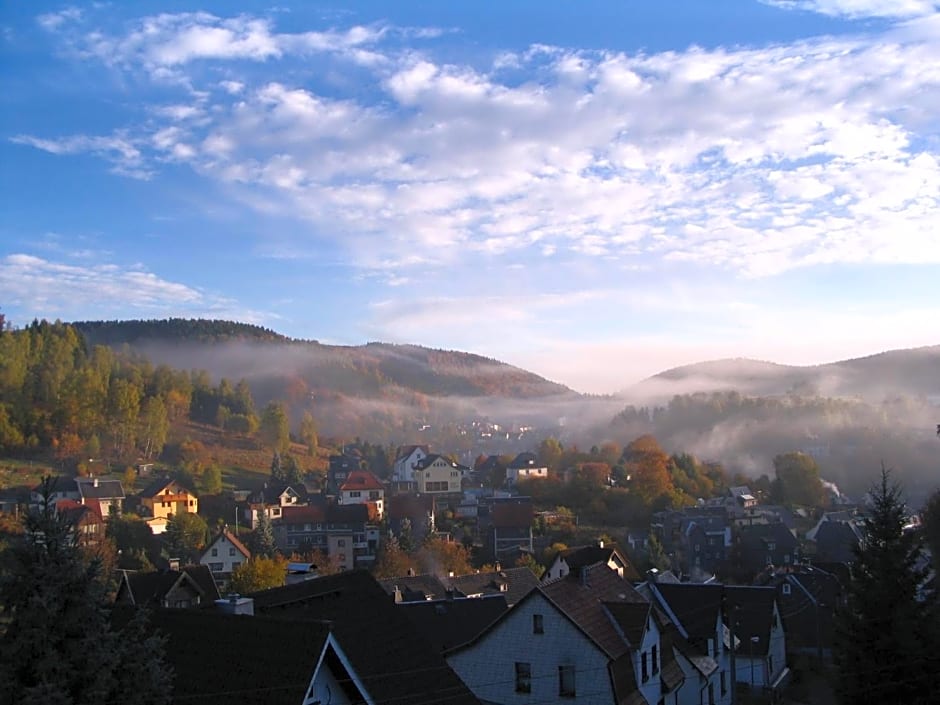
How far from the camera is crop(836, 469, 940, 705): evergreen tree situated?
1605cm

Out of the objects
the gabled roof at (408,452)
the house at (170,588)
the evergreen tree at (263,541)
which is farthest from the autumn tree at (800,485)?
the house at (170,588)

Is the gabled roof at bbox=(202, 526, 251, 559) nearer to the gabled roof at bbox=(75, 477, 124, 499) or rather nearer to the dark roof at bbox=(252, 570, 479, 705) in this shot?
the gabled roof at bbox=(75, 477, 124, 499)

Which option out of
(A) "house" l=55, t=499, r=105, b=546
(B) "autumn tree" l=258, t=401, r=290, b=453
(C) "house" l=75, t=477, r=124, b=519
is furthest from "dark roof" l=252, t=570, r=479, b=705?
(B) "autumn tree" l=258, t=401, r=290, b=453

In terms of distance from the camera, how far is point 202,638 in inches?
459

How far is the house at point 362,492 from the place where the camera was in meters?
71.2

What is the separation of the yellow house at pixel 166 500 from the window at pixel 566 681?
49717 mm

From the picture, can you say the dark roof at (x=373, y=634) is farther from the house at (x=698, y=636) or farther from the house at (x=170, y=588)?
the house at (x=170, y=588)

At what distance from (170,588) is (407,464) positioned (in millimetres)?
57047

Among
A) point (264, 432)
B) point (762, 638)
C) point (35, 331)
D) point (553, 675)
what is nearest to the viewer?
point (553, 675)

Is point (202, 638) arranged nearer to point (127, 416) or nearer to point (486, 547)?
point (486, 547)

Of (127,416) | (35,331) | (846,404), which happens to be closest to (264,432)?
(127,416)

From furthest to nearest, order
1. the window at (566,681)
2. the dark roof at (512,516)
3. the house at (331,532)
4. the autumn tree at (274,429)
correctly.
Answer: the autumn tree at (274,429) < the house at (331,532) < the dark roof at (512,516) < the window at (566,681)

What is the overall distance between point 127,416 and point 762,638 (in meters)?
81.0

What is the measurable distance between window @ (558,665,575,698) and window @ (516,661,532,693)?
0.75 metres
